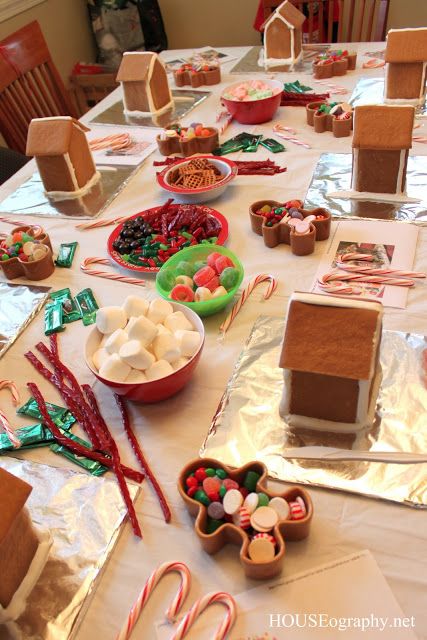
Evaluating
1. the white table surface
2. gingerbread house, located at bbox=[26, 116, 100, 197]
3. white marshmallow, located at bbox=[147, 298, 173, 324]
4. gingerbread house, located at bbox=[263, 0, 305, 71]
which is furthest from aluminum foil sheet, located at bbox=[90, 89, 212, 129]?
white marshmallow, located at bbox=[147, 298, 173, 324]

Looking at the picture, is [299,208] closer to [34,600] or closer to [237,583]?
[237,583]

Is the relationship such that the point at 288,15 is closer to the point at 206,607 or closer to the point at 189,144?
the point at 189,144

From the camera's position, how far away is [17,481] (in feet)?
2.45

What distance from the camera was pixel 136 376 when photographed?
1008 millimetres

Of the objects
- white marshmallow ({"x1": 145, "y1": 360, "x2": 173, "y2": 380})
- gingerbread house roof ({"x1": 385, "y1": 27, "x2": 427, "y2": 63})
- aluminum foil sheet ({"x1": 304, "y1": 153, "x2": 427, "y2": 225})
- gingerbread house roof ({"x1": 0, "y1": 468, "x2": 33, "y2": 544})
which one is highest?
gingerbread house roof ({"x1": 385, "y1": 27, "x2": 427, "y2": 63})

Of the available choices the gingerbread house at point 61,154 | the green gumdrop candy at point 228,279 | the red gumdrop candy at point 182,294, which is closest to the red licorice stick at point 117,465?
the red gumdrop candy at point 182,294

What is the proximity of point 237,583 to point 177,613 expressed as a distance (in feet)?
0.30

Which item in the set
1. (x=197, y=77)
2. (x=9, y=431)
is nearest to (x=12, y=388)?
(x=9, y=431)

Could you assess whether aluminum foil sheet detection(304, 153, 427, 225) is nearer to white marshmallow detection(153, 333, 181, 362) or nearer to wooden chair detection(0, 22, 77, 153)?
white marshmallow detection(153, 333, 181, 362)

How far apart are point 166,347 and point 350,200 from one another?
821 millimetres

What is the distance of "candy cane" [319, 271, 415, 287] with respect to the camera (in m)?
1.25

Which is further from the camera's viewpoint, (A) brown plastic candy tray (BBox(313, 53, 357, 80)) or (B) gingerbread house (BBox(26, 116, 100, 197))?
(A) brown plastic candy tray (BBox(313, 53, 357, 80))

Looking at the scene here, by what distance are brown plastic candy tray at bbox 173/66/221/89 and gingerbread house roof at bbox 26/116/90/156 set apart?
3.10 ft

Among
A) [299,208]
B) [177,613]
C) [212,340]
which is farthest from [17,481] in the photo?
[299,208]
